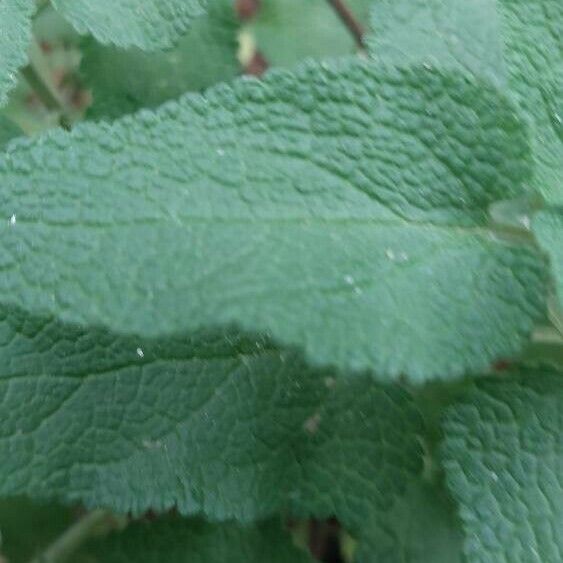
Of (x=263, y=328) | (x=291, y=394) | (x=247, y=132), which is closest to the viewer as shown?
(x=263, y=328)

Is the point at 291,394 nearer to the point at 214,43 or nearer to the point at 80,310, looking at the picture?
the point at 80,310

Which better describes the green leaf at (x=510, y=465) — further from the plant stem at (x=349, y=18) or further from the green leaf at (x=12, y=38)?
the plant stem at (x=349, y=18)

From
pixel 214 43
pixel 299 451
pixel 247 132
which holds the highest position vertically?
pixel 247 132

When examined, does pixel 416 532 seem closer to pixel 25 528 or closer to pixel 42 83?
pixel 25 528

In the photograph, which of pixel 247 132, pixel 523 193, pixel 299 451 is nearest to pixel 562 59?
pixel 523 193

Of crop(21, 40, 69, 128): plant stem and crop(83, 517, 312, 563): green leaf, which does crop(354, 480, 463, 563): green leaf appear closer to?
crop(83, 517, 312, 563): green leaf
